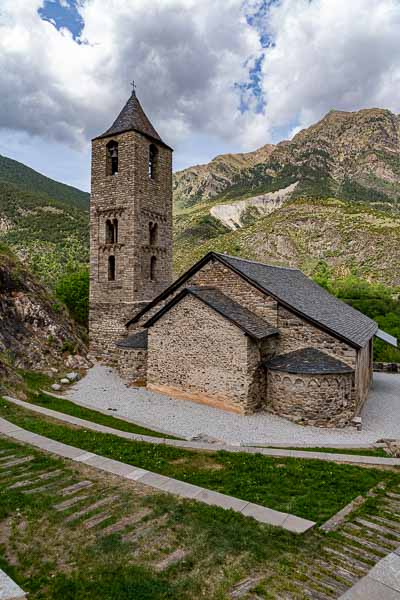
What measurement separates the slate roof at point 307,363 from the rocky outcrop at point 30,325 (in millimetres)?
11956

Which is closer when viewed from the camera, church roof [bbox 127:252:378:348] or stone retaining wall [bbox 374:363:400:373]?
church roof [bbox 127:252:378:348]

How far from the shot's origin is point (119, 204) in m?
22.6

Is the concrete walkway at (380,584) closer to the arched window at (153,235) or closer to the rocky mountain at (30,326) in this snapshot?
the rocky mountain at (30,326)

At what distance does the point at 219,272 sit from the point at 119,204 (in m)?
9.07

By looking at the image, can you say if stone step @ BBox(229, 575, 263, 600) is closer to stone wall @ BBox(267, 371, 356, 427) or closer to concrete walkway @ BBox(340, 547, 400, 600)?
concrete walkway @ BBox(340, 547, 400, 600)

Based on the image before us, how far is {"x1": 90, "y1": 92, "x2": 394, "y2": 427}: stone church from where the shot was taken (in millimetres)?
14039

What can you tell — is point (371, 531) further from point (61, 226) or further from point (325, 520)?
point (61, 226)

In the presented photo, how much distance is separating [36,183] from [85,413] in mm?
94236

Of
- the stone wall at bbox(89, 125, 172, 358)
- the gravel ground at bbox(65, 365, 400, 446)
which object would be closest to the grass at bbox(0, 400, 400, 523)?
the gravel ground at bbox(65, 365, 400, 446)

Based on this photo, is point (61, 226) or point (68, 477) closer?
point (68, 477)

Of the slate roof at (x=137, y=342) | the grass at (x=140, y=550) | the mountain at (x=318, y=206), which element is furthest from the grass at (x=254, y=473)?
the mountain at (x=318, y=206)

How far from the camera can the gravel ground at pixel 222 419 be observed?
1218cm

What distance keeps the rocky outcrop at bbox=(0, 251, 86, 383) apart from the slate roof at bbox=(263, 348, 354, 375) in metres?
12.0

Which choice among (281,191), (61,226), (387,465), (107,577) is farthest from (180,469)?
(281,191)
